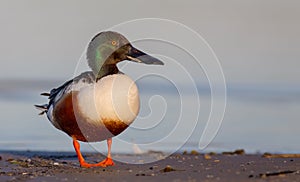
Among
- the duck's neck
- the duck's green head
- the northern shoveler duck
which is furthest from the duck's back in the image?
the duck's green head

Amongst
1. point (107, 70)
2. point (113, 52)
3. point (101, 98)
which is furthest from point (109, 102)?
point (113, 52)

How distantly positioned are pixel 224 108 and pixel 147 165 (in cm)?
337

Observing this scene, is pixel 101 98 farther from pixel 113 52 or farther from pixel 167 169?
pixel 167 169

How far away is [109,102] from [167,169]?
3.63ft

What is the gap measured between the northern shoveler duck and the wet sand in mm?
357

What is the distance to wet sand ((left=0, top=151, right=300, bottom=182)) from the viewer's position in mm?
6684

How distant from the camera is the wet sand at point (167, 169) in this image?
21.9ft

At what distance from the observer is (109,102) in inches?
316

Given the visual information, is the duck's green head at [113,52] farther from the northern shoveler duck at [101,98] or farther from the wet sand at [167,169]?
the wet sand at [167,169]

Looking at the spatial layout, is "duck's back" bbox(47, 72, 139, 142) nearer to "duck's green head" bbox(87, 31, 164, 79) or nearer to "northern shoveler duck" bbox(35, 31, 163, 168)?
"northern shoveler duck" bbox(35, 31, 163, 168)

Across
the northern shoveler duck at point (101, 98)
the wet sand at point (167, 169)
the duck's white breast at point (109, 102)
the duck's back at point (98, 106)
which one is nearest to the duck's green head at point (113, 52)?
the northern shoveler duck at point (101, 98)

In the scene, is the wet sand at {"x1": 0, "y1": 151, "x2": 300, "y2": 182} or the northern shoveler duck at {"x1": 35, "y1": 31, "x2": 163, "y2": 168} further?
the northern shoveler duck at {"x1": 35, "y1": 31, "x2": 163, "y2": 168}

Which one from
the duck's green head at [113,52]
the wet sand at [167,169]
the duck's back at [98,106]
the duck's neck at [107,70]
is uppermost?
the duck's green head at [113,52]

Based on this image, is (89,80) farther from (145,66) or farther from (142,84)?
(142,84)
